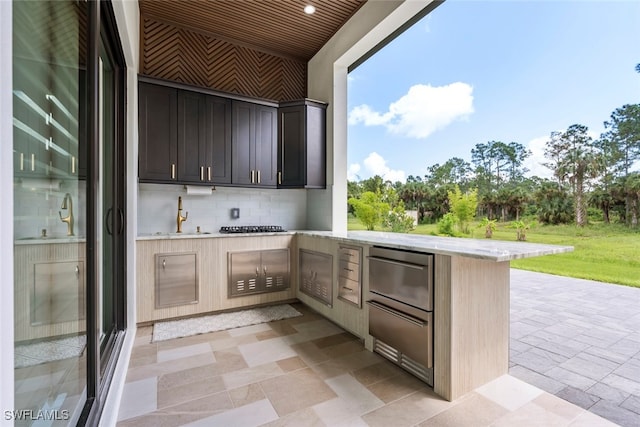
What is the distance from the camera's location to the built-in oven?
1956 mm

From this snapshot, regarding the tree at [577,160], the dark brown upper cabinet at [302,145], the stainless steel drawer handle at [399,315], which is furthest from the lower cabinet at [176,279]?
the tree at [577,160]

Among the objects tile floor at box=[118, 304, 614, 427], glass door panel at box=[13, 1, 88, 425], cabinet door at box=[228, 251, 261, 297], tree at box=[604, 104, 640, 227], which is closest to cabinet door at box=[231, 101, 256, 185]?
cabinet door at box=[228, 251, 261, 297]

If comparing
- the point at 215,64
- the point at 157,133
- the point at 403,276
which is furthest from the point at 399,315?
the point at 215,64

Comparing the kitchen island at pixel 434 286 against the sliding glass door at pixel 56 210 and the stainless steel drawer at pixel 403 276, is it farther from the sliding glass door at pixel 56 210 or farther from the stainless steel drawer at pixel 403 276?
the sliding glass door at pixel 56 210

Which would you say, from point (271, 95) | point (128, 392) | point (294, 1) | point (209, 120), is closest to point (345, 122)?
→ point (271, 95)

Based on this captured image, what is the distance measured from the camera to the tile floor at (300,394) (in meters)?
1.65

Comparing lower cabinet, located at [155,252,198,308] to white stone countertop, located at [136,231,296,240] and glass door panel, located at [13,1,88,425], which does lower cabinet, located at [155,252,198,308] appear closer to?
white stone countertop, located at [136,231,296,240]

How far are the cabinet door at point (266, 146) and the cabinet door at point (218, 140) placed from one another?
364 millimetres

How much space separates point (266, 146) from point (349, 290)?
217cm

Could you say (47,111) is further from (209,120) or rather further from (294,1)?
(294,1)

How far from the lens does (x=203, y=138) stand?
3.50 meters

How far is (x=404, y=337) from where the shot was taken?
212cm

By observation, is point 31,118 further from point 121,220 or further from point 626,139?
point 626,139

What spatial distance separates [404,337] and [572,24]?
2959 mm
